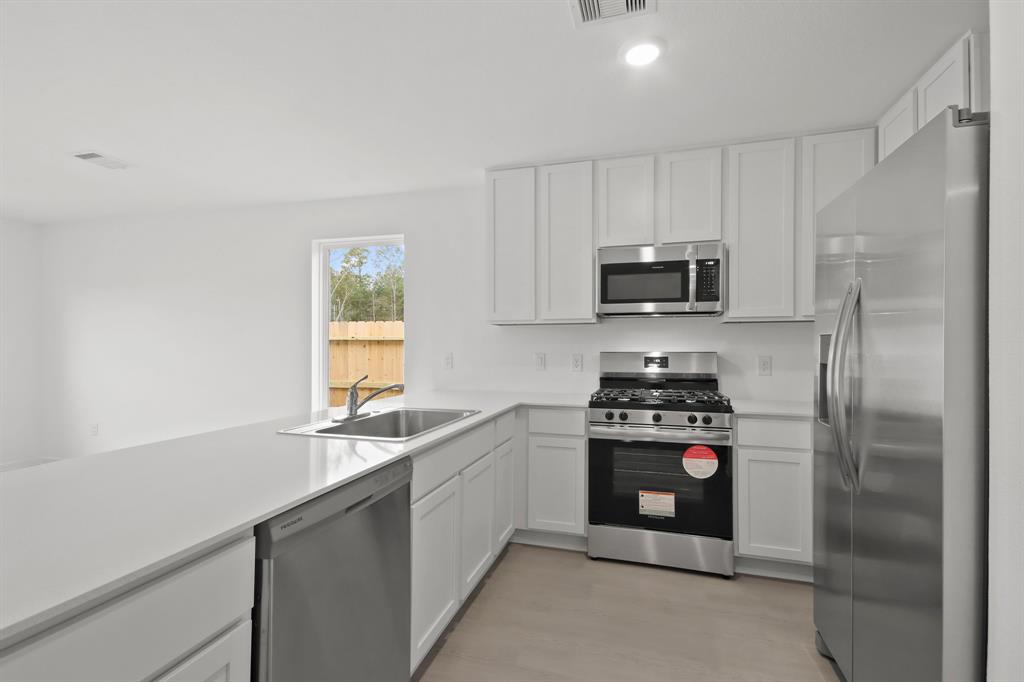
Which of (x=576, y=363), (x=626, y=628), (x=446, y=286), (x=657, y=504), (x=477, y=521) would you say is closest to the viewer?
Answer: (x=626, y=628)

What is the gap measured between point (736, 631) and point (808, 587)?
0.73m

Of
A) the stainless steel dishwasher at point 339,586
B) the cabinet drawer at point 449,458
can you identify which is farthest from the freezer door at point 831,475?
the stainless steel dishwasher at point 339,586

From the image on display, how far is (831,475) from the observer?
6.12ft

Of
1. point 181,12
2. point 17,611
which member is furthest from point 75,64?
point 17,611

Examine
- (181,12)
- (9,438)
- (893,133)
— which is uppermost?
(181,12)

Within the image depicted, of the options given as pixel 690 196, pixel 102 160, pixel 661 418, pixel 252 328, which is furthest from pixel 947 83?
pixel 252 328

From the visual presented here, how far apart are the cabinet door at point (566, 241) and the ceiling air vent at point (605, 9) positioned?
4.47ft

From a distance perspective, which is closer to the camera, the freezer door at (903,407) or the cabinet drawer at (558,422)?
the freezer door at (903,407)

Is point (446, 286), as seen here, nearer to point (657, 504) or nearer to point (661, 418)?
point (661, 418)

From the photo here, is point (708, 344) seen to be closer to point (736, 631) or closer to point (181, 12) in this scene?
point (736, 631)

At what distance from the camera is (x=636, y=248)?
3.09m

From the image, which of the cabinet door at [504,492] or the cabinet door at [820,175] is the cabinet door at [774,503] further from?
the cabinet door at [504,492]

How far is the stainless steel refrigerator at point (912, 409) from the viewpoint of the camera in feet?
3.74

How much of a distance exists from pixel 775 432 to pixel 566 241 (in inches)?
65.1
